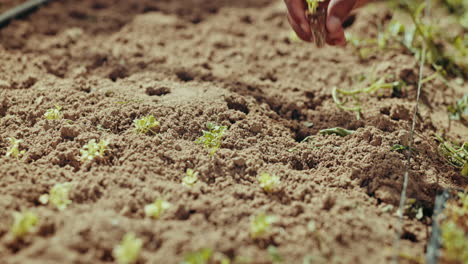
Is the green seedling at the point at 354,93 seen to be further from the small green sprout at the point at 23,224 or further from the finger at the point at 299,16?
the small green sprout at the point at 23,224

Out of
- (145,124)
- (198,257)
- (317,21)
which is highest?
(317,21)

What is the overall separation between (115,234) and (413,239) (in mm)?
1254

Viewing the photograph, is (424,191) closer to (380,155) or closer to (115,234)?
(380,155)

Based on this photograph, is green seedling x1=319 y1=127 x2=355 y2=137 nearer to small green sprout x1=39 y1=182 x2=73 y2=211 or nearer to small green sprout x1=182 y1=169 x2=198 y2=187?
small green sprout x1=182 y1=169 x2=198 y2=187

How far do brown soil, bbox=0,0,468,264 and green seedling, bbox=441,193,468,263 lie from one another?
116 millimetres

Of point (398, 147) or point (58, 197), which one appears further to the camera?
point (398, 147)

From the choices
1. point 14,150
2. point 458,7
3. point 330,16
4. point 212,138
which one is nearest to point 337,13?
point 330,16

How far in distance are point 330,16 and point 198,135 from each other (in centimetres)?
97

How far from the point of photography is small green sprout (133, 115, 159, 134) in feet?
6.98

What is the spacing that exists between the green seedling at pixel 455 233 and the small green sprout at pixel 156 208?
1.10m

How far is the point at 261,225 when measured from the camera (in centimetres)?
161

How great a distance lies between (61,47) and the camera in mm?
3018

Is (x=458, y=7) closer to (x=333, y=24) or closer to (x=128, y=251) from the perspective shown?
(x=333, y=24)

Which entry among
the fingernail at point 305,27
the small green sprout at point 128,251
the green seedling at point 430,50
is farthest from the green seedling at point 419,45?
the small green sprout at point 128,251
